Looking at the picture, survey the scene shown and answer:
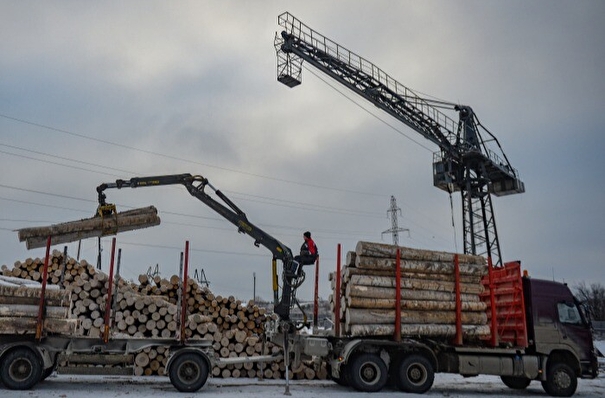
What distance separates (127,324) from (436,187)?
2482cm

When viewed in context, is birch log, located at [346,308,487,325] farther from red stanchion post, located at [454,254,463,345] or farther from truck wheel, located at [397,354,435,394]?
truck wheel, located at [397,354,435,394]

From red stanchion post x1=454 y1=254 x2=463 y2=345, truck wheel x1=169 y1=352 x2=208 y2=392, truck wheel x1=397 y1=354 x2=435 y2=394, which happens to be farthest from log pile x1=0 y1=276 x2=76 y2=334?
red stanchion post x1=454 y1=254 x2=463 y2=345

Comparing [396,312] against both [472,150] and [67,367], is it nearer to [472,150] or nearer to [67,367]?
[67,367]

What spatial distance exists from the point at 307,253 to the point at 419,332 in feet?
11.3

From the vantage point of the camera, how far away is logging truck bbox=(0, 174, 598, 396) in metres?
11.9

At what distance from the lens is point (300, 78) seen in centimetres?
2697

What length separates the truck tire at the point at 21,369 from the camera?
10.6 m

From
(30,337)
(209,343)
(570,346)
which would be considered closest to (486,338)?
(570,346)

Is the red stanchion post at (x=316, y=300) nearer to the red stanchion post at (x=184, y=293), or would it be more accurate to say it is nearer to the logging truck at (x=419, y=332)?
the logging truck at (x=419, y=332)

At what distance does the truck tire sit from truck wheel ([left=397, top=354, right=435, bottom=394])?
25.7ft

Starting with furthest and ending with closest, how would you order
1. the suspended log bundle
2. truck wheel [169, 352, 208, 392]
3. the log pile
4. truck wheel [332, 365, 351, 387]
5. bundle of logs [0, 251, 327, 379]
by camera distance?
bundle of logs [0, 251, 327, 379] < the suspended log bundle < truck wheel [332, 365, 351, 387] < truck wheel [169, 352, 208, 392] < the log pile

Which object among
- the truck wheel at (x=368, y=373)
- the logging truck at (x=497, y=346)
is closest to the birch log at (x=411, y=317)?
the logging truck at (x=497, y=346)

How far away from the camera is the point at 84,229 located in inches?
548

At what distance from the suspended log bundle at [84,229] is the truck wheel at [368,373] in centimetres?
695
